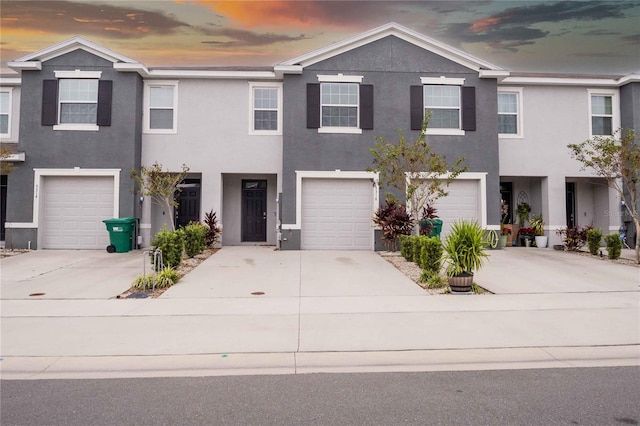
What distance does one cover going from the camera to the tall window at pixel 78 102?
54.8 feet

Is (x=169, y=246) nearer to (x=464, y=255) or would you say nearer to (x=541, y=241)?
(x=464, y=255)

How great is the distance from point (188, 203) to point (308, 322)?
11.9 metres

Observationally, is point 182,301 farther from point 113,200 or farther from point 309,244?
point 113,200

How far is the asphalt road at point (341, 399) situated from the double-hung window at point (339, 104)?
12351mm

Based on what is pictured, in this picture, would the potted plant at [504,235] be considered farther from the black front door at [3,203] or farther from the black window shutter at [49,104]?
the black front door at [3,203]

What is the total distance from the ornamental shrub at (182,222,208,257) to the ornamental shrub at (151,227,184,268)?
A: 4.90 feet

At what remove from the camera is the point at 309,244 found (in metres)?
16.6

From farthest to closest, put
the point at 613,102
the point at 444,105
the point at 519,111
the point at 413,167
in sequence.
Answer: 1. the point at 613,102
2. the point at 519,111
3. the point at 444,105
4. the point at 413,167

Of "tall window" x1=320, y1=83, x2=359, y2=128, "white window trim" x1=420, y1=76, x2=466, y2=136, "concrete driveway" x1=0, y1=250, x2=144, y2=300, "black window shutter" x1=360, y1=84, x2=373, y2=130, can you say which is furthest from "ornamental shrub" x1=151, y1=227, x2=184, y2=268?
"white window trim" x1=420, y1=76, x2=466, y2=136

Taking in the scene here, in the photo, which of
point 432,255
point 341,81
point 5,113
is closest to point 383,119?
point 341,81

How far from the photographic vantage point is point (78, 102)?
16.7 metres

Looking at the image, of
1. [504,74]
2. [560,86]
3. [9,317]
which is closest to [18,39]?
[9,317]

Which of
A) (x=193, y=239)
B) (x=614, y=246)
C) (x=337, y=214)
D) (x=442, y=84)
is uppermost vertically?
(x=442, y=84)

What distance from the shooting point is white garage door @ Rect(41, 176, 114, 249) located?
16.6m
